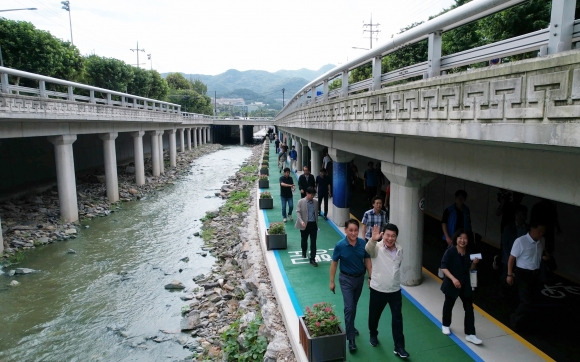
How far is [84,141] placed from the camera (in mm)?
27875

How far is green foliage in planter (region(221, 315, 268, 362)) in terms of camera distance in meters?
7.03

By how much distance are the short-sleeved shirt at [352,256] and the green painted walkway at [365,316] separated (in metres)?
1.37

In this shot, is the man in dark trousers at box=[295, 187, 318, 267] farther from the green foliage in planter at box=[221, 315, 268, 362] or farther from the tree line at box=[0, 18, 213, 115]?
the tree line at box=[0, 18, 213, 115]

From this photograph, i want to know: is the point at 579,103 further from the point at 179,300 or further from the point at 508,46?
the point at 179,300

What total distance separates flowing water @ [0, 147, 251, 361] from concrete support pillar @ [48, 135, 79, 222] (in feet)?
3.87

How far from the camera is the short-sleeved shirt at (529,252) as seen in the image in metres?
5.98

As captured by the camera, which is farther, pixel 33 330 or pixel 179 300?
pixel 179 300

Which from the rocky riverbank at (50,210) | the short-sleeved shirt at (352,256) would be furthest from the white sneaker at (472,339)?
the rocky riverbank at (50,210)

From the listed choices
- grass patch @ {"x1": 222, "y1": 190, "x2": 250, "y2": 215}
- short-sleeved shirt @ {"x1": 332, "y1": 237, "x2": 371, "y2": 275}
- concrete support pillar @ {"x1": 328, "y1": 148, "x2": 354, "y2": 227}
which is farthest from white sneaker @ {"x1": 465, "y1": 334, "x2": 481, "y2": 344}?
grass patch @ {"x1": 222, "y1": 190, "x2": 250, "y2": 215}

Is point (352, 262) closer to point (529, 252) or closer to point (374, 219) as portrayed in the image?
point (374, 219)

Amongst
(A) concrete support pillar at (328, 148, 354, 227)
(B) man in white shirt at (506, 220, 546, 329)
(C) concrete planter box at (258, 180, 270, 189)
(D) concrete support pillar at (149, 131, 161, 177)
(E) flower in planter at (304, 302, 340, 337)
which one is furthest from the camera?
(D) concrete support pillar at (149, 131, 161, 177)

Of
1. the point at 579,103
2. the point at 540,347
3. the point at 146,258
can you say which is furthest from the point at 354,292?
the point at 146,258

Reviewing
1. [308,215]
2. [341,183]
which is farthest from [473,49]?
[341,183]

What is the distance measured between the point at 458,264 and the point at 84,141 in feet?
93.6
